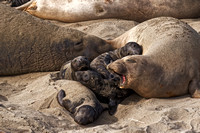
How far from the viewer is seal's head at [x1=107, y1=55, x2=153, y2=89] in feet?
13.3

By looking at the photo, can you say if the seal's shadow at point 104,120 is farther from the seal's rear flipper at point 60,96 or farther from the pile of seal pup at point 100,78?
the seal's rear flipper at point 60,96

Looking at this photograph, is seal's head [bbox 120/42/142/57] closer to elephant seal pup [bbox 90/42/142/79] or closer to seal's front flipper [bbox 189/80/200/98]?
elephant seal pup [bbox 90/42/142/79]

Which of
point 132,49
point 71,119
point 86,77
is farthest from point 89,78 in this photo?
point 71,119

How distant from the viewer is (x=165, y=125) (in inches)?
131

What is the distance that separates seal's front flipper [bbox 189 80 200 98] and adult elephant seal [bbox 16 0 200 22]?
3.22 metres

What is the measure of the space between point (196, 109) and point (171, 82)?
1.91ft

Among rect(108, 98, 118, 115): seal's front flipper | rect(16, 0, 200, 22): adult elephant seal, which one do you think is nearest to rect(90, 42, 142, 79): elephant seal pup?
rect(108, 98, 118, 115): seal's front flipper

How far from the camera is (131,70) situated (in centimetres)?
405

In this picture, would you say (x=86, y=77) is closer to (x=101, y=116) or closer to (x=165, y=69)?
(x=101, y=116)

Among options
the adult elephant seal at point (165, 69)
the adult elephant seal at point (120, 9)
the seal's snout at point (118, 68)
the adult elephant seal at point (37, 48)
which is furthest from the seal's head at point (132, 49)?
the adult elephant seal at point (120, 9)

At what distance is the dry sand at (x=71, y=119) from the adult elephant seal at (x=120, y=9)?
2682 millimetres

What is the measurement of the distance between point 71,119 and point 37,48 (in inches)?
81.5

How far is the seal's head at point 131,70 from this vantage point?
4.04m

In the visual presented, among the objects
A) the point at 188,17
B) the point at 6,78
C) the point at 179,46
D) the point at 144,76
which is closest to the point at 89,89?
the point at 144,76
